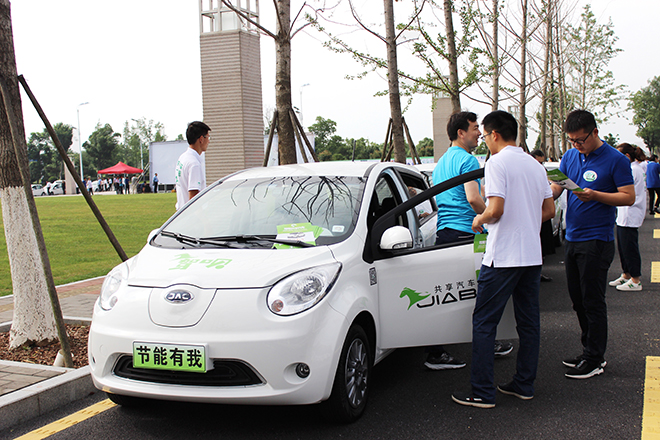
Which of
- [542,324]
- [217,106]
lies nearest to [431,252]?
[542,324]

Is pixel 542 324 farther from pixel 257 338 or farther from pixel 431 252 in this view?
pixel 257 338

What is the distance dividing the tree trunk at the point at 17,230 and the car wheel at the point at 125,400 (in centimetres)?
155

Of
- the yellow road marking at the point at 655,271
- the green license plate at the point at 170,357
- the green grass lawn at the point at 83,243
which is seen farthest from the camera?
the green grass lawn at the point at 83,243

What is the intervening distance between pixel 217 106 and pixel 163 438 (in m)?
13.8

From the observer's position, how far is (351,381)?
3389 mm

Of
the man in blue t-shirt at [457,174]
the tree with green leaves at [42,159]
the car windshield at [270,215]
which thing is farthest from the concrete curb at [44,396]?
the tree with green leaves at [42,159]

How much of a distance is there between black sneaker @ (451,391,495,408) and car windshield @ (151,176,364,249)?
1.23 m

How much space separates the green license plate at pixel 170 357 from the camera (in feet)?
9.91

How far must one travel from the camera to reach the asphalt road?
330cm

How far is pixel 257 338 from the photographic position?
3.02 m

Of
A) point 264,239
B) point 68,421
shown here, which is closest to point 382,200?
point 264,239

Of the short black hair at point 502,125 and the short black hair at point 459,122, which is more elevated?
the short black hair at point 459,122

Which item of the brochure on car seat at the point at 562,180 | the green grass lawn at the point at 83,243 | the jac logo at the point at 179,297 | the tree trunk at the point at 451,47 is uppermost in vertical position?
the tree trunk at the point at 451,47

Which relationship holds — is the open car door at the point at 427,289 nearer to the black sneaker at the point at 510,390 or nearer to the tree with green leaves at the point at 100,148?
the black sneaker at the point at 510,390
